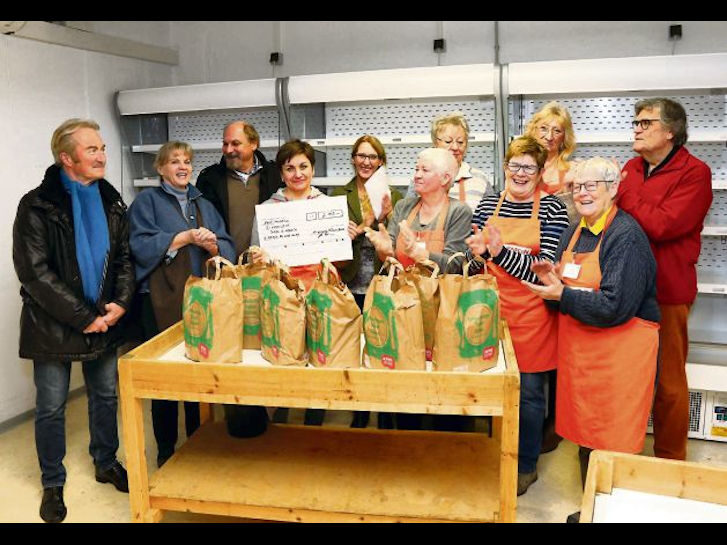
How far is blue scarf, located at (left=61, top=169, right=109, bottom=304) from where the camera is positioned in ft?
8.91

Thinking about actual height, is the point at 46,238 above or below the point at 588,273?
above

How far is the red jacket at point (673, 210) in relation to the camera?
273 cm

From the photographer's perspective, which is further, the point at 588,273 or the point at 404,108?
the point at 404,108

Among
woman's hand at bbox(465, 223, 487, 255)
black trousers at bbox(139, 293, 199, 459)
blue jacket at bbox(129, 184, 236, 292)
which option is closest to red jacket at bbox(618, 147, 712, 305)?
woman's hand at bbox(465, 223, 487, 255)

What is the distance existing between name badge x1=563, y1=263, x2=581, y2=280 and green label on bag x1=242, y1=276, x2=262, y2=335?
1.21 m

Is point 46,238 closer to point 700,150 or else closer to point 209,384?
point 209,384

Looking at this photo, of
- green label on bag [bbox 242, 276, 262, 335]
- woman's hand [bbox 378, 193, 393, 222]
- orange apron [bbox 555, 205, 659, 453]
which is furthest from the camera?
woman's hand [bbox 378, 193, 393, 222]

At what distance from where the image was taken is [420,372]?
2064mm

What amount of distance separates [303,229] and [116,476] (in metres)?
1.50

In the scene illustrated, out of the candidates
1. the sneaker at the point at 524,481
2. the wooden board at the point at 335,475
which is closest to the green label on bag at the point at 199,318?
the wooden board at the point at 335,475

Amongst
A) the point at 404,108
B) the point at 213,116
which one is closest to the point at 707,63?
the point at 404,108

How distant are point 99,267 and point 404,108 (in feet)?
7.98

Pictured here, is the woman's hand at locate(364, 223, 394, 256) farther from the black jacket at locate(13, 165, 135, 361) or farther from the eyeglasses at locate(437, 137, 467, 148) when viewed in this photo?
the black jacket at locate(13, 165, 135, 361)
